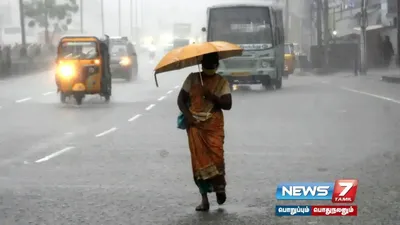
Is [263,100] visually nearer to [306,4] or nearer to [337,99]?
[337,99]

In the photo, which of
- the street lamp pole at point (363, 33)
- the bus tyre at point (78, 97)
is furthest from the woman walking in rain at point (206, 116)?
the street lamp pole at point (363, 33)

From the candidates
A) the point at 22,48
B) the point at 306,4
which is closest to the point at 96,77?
the point at 22,48

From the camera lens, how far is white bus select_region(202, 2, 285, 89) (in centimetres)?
3052

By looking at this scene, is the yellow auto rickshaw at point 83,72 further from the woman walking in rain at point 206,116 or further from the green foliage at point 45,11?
the green foliage at point 45,11

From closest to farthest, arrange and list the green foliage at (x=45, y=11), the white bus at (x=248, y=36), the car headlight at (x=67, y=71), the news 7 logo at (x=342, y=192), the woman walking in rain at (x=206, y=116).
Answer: the news 7 logo at (x=342, y=192)
the woman walking in rain at (x=206, y=116)
the car headlight at (x=67, y=71)
the white bus at (x=248, y=36)
the green foliage at (x=45, y=11)

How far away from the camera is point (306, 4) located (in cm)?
7812

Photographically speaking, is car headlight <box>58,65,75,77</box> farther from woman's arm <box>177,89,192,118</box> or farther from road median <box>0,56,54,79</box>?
road median <box>0,56,54,79</box>

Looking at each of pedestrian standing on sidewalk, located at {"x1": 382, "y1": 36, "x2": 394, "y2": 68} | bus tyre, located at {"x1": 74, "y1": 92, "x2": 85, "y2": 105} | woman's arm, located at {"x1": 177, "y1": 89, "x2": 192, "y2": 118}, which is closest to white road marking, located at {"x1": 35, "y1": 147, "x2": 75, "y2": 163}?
woman's arm, located at {"x1": 177, "y1": 89, "x2": 192, "y2": 118}

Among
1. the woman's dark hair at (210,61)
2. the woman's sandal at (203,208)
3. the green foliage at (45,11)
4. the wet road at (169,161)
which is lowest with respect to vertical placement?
the wet road at (169,161)

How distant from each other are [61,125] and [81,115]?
279 cm

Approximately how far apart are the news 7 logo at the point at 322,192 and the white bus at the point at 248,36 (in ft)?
75.2

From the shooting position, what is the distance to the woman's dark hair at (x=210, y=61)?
7.88m

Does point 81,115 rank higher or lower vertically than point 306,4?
lower

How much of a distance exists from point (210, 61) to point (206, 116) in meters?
0.53
